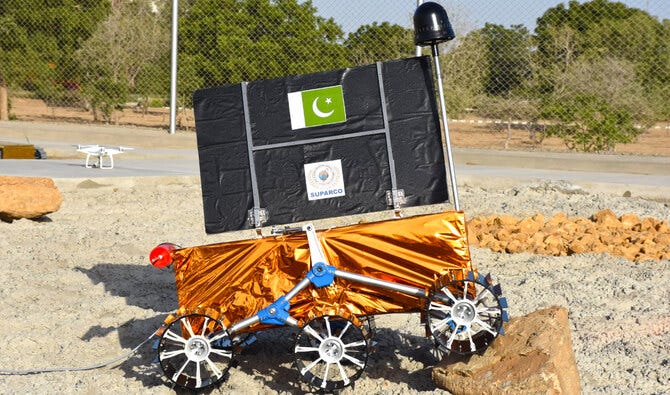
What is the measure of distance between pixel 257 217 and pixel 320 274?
49 cm

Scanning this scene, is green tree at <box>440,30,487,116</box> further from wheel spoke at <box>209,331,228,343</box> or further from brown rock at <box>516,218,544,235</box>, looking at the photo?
wheel spoke at <box>209,331,228,343</box>

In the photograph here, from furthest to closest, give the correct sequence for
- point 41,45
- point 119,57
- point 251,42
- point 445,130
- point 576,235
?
point 119,57, point 41,45, point 251,42, point 576,235, point 445,130

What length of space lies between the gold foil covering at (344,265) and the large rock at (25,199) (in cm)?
407

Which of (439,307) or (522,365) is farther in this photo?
(439,307)

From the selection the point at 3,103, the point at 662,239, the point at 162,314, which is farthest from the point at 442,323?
the point at 3,103

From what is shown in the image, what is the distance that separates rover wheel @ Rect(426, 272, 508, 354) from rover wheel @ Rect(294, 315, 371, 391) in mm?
352

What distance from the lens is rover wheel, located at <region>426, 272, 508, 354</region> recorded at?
454 centimetres

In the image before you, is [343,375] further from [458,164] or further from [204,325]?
[458,164]

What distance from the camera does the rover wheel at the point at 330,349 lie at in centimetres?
463

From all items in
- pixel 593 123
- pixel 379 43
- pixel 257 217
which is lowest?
pixel 257 217

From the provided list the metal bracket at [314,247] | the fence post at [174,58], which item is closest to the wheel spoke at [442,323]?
the metal bracket at [314,247]

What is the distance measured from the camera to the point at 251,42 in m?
15.2

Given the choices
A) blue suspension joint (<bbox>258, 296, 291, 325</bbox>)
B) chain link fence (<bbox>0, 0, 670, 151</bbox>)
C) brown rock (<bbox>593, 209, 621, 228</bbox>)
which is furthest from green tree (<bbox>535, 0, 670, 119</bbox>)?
blue suspension joint (<bbox>258, 296, 291, 325</bbox>)

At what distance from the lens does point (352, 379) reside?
15.3 ft
